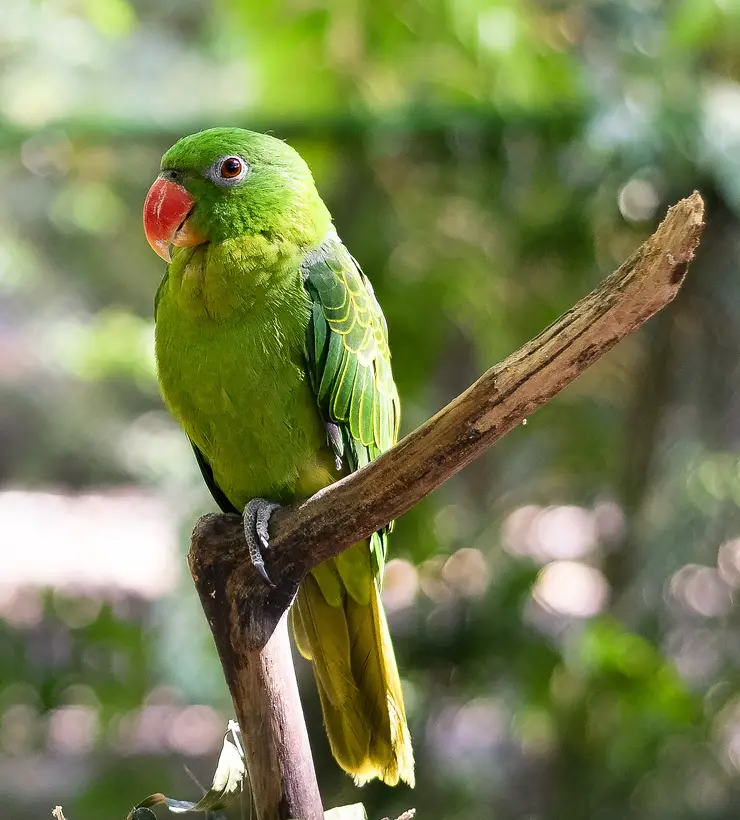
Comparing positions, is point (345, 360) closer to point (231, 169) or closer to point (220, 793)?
point (231, 169)

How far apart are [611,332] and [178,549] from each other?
4.36 ft

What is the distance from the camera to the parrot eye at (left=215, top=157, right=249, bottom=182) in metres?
0.84

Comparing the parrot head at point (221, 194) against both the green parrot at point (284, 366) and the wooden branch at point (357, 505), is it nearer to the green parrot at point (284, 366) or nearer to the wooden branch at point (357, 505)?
the green parrot at point (284, 366)

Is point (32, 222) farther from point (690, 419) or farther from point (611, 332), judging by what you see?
point (611, 332)

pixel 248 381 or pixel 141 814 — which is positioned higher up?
pixel 248 381

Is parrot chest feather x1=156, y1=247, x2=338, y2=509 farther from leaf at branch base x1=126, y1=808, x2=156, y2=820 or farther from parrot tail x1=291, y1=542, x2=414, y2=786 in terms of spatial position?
leaf at branch base x1=126, y1=808, x2=156, y2=820

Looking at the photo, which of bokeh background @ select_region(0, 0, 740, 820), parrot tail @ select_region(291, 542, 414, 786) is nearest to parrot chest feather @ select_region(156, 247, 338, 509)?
parrot tail @ select_region(291, 542, 414, 786)

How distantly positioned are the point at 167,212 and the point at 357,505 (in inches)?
14.5

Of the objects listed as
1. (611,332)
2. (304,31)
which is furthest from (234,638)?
(304,31)

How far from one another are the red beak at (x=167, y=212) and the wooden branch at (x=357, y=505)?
0.96 feet

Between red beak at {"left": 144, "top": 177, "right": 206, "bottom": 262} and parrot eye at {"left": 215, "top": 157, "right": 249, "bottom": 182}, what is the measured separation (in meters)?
0.04

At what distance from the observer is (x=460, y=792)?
5.69ft

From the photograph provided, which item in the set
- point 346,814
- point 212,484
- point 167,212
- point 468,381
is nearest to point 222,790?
point 346,814

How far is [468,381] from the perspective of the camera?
6.63 feet
